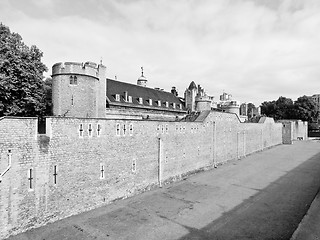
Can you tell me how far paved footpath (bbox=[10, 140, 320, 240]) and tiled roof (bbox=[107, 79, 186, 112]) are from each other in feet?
43.0

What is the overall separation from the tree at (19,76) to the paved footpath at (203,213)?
1092cm

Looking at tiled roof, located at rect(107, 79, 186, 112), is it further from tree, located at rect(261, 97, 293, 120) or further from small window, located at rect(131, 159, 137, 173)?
tree, located at rect(261, 97, 293, 120)

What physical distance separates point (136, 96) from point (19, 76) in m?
17.1

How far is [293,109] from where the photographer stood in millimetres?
85750

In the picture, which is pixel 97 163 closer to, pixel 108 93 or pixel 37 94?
pixel 37 94

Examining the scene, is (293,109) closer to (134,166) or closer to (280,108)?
(280,108)

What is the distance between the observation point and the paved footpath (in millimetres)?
12266

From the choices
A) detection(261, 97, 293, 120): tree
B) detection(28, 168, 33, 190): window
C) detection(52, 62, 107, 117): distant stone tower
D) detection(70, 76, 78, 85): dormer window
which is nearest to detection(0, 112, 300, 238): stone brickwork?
detection(28, 168, 33, 190): window

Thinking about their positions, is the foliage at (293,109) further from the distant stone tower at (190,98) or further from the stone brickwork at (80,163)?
the stone brickwork at (80,163)

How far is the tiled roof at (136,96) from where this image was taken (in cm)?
2935

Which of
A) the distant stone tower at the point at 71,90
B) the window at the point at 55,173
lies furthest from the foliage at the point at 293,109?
the window at the point at 55,173

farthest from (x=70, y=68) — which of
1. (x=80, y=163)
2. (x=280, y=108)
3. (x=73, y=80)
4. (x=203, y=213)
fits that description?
(x=280, y=108)

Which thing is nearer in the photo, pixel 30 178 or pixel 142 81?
pixel 30 178

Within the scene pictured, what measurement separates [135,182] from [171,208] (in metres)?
3.94
